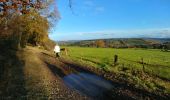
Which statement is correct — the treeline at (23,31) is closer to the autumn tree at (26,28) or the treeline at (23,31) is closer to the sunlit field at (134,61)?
the autumn tree at (26,28)

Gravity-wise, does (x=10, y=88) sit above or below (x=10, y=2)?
below

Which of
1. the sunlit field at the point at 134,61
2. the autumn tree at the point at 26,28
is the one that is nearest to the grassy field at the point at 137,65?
the sunlit field at the point at 134,61

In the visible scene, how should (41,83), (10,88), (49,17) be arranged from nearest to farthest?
(10,88), (41,83), (49,17)

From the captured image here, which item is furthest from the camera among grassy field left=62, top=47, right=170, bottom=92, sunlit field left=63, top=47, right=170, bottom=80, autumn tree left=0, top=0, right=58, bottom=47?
autumn tree left=0, top=0, right=58, bottom=47

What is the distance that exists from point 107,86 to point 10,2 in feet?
36.5

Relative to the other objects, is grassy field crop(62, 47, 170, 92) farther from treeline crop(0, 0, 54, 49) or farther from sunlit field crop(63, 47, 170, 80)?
treeline crop(0, 0, 54, 49)

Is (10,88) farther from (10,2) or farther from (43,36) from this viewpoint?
(43,36)

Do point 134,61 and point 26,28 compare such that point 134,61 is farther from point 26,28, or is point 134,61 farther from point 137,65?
point 26,28

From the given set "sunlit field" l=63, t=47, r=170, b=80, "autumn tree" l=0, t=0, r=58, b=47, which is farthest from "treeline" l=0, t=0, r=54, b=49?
"sunlit field" l=63, t=47, r=170, b=80

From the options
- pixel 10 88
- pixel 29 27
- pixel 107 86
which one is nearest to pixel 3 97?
pixel 10 88

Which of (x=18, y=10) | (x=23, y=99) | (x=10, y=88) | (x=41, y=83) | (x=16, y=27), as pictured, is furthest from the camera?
(x=16, y=27)

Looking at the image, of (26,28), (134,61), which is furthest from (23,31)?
(134,61)

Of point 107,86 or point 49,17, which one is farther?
point 49,17

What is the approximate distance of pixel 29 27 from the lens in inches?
2675
